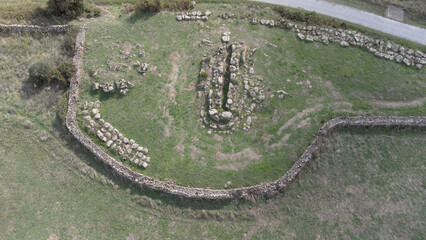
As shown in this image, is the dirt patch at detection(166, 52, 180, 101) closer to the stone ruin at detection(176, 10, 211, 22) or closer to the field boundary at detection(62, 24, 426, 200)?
the stone ruin at detection(176, 10, 211, 22)

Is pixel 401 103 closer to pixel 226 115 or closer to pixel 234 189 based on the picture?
pixel 226 115

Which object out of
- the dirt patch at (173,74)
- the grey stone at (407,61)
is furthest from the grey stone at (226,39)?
the grey stone at (407,61)

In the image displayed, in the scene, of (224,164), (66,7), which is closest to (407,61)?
(224,164)

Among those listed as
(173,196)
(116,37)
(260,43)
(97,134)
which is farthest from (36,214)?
(260,43)

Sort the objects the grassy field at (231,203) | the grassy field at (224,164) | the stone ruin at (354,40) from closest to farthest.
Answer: the grassy field at (231,203) < the grassy field at (224,164) < the stone ruin at (354,40)

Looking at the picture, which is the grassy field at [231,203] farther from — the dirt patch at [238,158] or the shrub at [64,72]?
the shrub at [64,72]

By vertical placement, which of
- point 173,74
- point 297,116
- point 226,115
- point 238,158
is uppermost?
point 173,74
